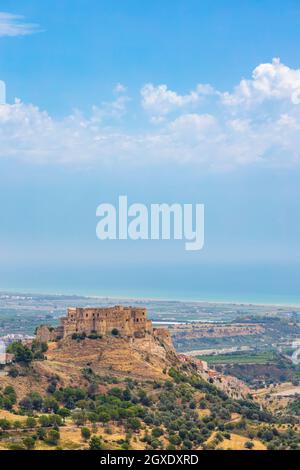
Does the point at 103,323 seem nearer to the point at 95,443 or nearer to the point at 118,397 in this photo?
the point at 118,397

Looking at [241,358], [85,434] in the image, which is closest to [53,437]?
[85,434]

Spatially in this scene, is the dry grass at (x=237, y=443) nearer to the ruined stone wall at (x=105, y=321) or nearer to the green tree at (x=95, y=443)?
the green tree at (x=95, y=443)

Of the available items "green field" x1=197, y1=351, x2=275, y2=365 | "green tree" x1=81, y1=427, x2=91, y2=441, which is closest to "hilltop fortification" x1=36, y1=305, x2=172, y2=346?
"green tree" x1=81, y1=427, x2=91, y2=441

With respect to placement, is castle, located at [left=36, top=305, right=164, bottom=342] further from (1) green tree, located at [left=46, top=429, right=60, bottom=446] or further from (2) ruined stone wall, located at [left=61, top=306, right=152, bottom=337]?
(1) green tree, located at [left=46, top=429, right=60, bottom=446]

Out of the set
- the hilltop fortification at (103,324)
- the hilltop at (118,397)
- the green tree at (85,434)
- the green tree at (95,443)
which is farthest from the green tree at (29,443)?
the hilltop fortification at (103,324)
